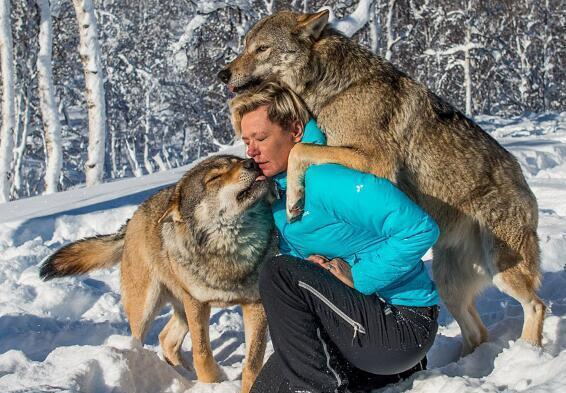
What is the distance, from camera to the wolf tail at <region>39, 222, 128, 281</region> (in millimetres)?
4508

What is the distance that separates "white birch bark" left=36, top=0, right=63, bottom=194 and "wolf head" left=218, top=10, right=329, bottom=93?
448 inches

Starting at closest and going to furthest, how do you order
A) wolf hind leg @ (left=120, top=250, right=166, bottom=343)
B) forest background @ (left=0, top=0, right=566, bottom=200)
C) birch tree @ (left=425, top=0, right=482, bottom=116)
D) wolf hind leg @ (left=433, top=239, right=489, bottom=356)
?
wolf hind leg @ (left=433, top=239, right=489, bottom=356) → wolf hind leg @ (left=120, top=250, right=166, bottom=343) → forest background @ (left=0, top=0, right=566, bottom=200) → birch tree @ (left=425, top=0, right=482, bottom=116)

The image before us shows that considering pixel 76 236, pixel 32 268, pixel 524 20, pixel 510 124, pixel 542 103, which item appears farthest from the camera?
pixel 542 103

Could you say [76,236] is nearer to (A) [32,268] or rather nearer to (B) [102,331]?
(A) [32,268]

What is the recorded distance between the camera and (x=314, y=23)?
159 inches

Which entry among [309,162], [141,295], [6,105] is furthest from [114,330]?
[6,105]

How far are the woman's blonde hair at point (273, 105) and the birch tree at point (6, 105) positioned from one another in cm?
1291

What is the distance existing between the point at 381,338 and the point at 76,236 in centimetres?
563

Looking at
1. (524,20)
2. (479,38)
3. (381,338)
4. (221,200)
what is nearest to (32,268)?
(221,200)

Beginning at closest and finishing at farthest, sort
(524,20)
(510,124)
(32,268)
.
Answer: (32,268) < (510,124) < (524,20)

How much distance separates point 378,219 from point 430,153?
121cm

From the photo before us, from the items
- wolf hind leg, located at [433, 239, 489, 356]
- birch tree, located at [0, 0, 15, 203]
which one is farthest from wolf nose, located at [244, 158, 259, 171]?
birch tree, located at [0, 0, 15, 203]

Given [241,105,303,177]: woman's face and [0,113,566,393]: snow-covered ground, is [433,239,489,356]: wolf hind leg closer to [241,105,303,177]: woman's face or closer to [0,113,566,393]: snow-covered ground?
[0,113,566,393]: snow-covered ground

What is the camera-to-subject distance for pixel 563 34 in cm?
3628
